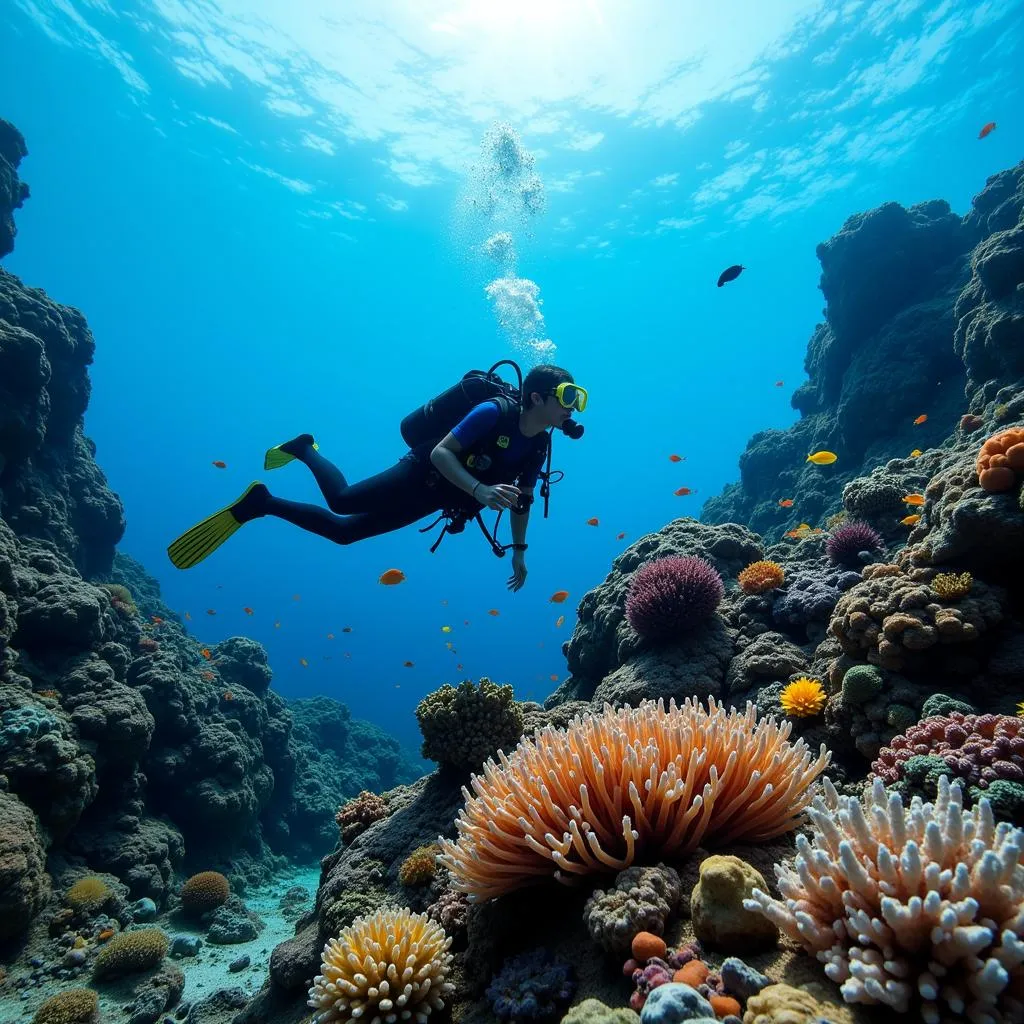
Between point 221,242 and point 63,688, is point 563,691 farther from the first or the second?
point 221,242

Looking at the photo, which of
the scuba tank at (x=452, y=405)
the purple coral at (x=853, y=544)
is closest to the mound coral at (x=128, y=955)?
the scuba tank at (x=452, y=405)

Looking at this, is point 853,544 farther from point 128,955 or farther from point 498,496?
point 128,955

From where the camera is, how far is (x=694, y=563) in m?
6.09

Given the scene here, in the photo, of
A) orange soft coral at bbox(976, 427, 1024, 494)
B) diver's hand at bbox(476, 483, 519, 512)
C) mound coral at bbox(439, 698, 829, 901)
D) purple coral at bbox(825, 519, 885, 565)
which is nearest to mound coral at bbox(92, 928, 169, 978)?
mound coral at bbox(439, 698, 829, 901)

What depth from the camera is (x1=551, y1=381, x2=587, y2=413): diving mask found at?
5172 mm

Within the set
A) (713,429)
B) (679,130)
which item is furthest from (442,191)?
(713,429)

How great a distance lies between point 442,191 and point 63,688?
134 ft

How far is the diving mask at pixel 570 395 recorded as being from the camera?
204 inches

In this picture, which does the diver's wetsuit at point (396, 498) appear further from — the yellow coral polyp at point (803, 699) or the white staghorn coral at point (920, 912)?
the white staghorn coral at point (920, 912)

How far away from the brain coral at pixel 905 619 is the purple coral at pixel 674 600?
1453 mm

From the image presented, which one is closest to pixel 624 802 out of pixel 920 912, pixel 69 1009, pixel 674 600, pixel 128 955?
pixel 920 912

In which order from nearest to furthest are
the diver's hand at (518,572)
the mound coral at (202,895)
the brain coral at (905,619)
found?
the brain coral at (905,619)
the diver's hand at (518,572)
the mound coral at (202,895)

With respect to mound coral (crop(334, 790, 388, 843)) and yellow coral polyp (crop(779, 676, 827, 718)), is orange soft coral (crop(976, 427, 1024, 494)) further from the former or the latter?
mound coral (crop(334, 790, 388, 843))

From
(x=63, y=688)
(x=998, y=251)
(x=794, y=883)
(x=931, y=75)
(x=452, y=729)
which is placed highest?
(x=931, y=75)
